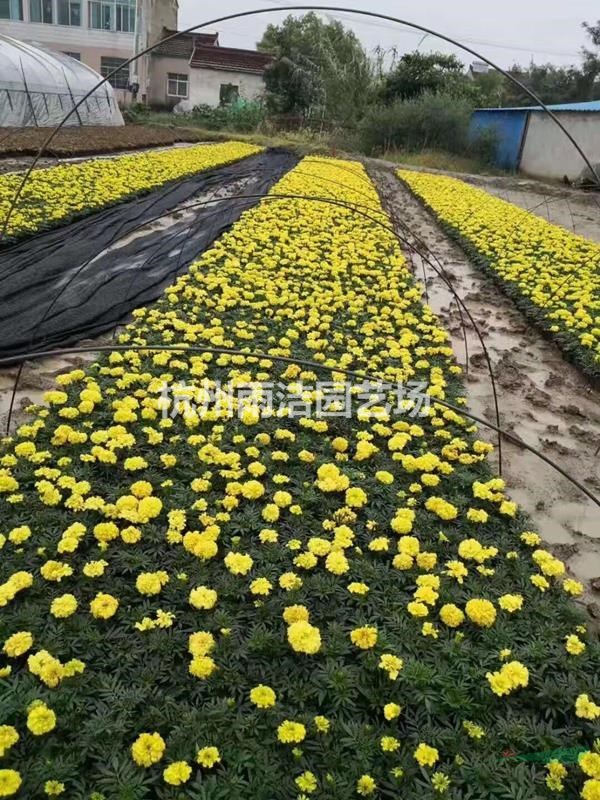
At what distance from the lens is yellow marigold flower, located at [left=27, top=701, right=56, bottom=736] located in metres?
A: 2.04

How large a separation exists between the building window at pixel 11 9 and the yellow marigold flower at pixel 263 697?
42791 millimetres

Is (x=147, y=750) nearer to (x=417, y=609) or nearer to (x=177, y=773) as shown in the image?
(x=177, y=773)

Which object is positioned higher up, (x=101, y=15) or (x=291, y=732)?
(x=101, y=15)

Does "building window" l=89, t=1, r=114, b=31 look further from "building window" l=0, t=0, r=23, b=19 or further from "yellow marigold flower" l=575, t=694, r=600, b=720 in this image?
"yellow marigold flower" l=575, t=694, r=600, b=720

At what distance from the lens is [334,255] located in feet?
29.9

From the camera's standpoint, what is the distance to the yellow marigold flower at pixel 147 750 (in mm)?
2018

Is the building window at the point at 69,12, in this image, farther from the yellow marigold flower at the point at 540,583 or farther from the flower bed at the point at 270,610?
the yellow marigold flower at the point at 540,583

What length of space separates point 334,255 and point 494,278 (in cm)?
256

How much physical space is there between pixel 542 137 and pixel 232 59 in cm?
2663

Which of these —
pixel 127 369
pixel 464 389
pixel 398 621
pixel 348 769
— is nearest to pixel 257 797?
pixel 348 769

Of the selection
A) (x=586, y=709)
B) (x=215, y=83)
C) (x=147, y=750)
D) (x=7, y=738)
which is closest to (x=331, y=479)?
(x=586, y=709)

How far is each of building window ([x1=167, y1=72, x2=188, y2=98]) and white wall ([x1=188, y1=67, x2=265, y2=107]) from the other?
96.6 inches

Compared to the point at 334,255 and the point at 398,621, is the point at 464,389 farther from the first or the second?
the point at 334,255

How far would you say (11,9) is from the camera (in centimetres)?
3394
